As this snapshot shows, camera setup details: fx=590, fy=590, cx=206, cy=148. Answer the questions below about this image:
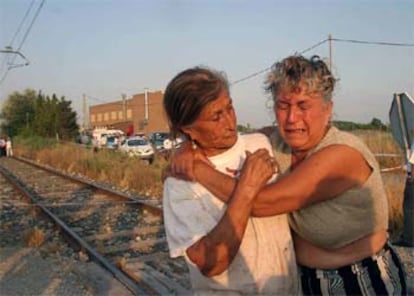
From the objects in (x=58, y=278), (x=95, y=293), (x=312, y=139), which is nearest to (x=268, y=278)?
(x=312, y=139)

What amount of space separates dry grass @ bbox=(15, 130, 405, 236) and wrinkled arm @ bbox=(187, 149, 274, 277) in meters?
6.70

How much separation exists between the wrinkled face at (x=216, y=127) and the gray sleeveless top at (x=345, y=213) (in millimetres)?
326

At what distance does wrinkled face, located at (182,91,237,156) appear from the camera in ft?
7.31

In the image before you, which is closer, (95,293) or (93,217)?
(95,293)

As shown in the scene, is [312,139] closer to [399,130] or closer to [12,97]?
[399,130]

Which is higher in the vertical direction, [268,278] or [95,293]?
[268,278]

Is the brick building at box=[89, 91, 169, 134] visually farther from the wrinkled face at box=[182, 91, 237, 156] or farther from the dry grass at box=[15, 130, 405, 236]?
the wrinkled face at box=[182, 91, 237, 156]

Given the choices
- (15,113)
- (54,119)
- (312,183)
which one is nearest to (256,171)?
(312,183)

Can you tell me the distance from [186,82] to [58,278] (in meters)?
5.39

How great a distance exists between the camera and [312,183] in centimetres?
215

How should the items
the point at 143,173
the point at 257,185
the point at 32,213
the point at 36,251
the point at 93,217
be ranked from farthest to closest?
the point at 143,173 < the point at 32,213 < the point at 93,217 < the point at 36,251 < the point at 257,185

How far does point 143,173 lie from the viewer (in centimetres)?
1803

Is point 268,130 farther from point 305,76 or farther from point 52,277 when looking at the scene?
point 52,277

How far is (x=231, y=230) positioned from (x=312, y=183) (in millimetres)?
346
